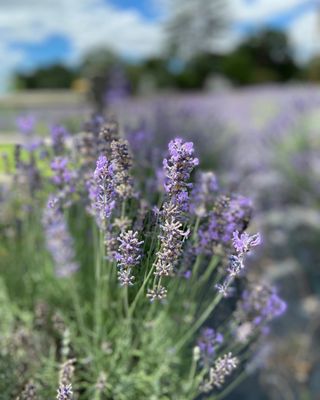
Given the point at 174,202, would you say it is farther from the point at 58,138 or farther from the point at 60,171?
the point at 58,138

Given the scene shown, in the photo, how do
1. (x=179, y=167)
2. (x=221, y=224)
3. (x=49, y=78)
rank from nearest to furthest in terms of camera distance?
1. (x=179, y=167)
2. (x=221, y=224)
3. (x=49, y=78)

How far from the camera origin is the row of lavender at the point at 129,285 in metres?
1.03

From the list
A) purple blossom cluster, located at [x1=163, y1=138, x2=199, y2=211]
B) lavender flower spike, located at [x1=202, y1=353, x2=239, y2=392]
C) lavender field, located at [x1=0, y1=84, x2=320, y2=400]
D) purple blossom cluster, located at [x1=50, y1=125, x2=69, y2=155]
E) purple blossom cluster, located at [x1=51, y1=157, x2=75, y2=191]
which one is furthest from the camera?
purple blossom cluster, located at [x1=50, y1=125, x2=69, y2=155]

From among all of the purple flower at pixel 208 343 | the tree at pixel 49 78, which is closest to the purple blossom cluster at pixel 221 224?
the purple flower at pixel 208 343

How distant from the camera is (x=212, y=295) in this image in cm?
169

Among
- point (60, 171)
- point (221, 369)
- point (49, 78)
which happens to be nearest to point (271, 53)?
point (49, 78)

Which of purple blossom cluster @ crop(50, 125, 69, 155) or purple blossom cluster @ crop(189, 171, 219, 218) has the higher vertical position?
purple blossom cluster @ crop(50, 125, 69, 155)

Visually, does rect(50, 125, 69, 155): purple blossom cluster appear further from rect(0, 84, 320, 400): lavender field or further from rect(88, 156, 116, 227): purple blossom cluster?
rect(88, 156, 116, 227): purple blossom cluster

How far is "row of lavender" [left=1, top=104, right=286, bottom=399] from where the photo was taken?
103 centimetres

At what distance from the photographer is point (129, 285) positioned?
1.11m

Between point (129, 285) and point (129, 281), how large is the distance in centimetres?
12

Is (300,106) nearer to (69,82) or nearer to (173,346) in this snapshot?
(173,346)

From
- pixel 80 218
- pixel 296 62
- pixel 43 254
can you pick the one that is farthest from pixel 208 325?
pixel 296 62

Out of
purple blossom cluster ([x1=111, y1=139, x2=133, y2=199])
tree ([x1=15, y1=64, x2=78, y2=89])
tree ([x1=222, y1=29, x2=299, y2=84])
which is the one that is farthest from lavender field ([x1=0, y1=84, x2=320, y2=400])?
tree ([x1=222, y1=29, x2=299, y2=84])
